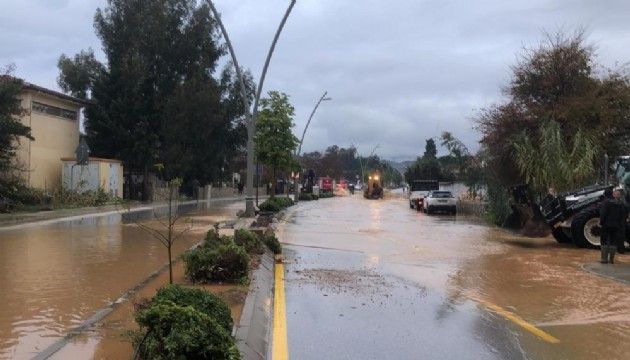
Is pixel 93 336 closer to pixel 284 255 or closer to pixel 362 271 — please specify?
pixel 362 271

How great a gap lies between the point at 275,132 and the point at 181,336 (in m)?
26.8

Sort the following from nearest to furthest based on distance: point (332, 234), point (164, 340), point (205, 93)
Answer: point (164, 340) < point (332, 234) < point (205, 93)

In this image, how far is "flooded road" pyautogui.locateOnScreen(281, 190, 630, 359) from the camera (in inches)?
252

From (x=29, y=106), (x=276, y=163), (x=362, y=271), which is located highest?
(x=29, y=106)

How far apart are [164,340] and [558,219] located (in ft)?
47.2

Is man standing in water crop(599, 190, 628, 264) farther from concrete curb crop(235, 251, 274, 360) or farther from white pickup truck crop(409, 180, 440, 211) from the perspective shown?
white pickup truck crop(409, 180, 440, 211)

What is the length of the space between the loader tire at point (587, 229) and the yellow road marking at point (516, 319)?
26.4 feet

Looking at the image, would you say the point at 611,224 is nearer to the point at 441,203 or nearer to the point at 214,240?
the point at 214,240

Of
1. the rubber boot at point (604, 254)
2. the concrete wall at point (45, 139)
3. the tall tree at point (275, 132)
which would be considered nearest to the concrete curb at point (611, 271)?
the rubber boot at point (604, 254)

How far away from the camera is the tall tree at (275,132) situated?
30766mm

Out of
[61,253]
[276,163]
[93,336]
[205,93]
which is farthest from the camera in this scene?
[205,93]

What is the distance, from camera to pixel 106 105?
43750 millimetres

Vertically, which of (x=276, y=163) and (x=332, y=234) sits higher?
(x=276, y=163)

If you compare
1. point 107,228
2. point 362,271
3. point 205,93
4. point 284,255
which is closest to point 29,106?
point 205,93
